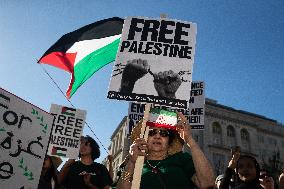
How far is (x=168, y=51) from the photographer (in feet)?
12.9

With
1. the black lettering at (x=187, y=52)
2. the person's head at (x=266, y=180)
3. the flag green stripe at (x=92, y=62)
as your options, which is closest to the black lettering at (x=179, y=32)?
the black lettering at (x=187, y=52)

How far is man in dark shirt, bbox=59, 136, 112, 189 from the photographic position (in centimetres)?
523

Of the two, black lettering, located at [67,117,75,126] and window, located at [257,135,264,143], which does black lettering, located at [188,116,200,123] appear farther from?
window, located at [257,135,264,143]

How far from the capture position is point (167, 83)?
3.67 meters

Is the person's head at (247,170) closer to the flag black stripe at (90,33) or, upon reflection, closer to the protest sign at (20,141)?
the protest sign at (20,141)

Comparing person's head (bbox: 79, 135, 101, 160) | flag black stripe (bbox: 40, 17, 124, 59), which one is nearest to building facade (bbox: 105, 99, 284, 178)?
person's head (bbox: 79, 135, 101, 160)

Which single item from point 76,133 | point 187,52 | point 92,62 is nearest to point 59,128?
point 76,133

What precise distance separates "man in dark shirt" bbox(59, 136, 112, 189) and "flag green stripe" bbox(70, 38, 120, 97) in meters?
1.04

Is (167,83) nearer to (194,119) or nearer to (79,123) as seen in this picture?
(194,119)

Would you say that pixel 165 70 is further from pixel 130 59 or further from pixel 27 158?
pixel 27 158

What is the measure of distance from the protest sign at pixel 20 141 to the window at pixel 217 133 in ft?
137

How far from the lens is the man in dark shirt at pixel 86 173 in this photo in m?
5.23

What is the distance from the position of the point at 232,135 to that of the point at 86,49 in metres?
43.9

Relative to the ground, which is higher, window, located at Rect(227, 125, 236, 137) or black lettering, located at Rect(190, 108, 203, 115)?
window, located at Rect(227, 125, 236, 137)
